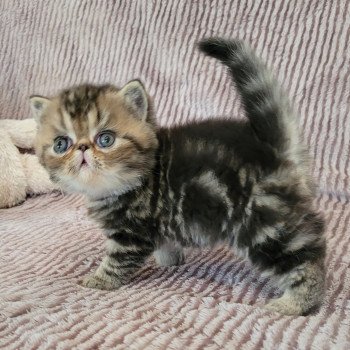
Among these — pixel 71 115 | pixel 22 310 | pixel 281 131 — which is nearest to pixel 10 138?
pixel 71 115

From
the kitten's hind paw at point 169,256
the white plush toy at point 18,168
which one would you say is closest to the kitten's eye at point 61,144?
the kitten's hind paw at point 169,256

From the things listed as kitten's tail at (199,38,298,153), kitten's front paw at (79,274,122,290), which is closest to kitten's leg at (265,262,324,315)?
kitten's tail at (199,38,298,153)

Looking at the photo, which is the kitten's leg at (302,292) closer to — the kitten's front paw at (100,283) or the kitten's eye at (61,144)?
the kitten's front paw at (100,283)

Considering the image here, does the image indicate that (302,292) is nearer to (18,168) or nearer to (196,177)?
(196,177)

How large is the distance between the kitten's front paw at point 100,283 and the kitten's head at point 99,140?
0.60 feet

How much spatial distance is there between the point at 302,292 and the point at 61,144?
59 cm

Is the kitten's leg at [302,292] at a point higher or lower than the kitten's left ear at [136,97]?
lower

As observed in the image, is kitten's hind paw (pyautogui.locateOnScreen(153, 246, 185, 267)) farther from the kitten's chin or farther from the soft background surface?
the kitten's chin

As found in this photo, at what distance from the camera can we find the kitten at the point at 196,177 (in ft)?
3.44

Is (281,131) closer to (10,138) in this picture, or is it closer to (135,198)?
(135,198)

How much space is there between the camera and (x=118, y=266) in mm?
1187

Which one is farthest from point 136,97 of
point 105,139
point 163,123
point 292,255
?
point 163,123

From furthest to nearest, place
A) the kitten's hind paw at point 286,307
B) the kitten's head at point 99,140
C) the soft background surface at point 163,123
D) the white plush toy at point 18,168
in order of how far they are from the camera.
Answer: the white plush toy at point 18,168
the kitten's head at point 99,140
the kitten's hind paw at point 286,307
the soft background surface at point 163,123

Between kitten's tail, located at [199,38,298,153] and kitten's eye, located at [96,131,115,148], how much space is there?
10.5 inches
